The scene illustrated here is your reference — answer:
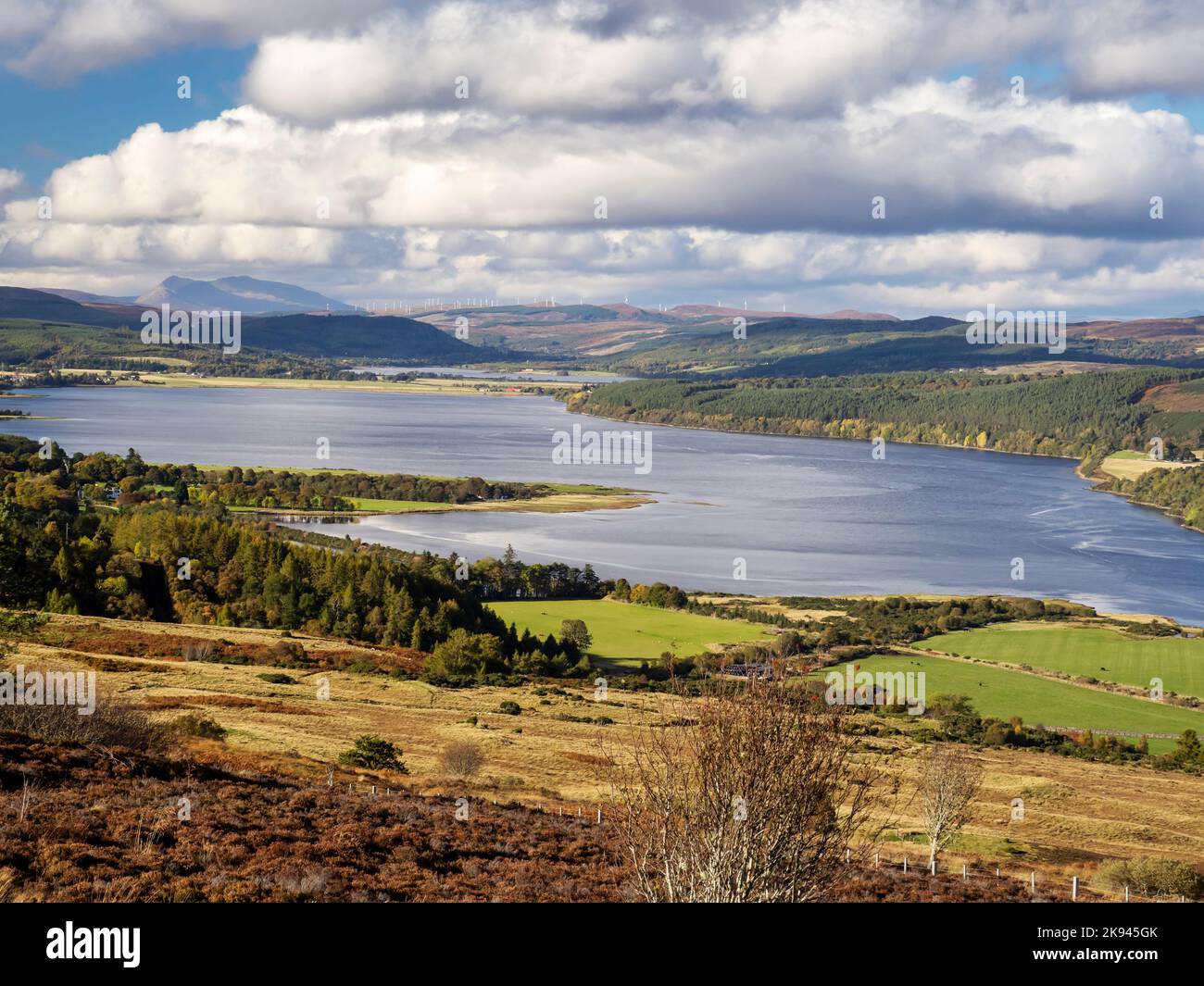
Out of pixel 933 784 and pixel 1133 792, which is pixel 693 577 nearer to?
pixel 1133 792

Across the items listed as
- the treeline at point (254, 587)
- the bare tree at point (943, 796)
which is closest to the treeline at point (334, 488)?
the treeline at point (254, 587)

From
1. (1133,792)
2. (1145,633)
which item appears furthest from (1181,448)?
(1133,792)

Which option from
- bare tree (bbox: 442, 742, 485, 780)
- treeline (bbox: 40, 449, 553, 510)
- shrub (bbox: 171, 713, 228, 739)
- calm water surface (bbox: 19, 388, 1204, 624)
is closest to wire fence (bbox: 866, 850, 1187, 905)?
bare tree (bbox: 442, 742, 485, 780)

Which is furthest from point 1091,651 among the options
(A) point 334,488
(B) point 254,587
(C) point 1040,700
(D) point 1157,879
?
(A) point 334,488

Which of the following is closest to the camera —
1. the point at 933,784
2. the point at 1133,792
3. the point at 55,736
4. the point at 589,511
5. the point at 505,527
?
the point at 55,736

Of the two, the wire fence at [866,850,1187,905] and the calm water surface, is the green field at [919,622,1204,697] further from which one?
the wire fence at [866,850,1187,905]

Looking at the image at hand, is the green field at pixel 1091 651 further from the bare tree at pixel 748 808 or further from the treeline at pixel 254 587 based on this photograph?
the bare tree at pixel 748 808

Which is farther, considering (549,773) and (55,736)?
(549,773)
